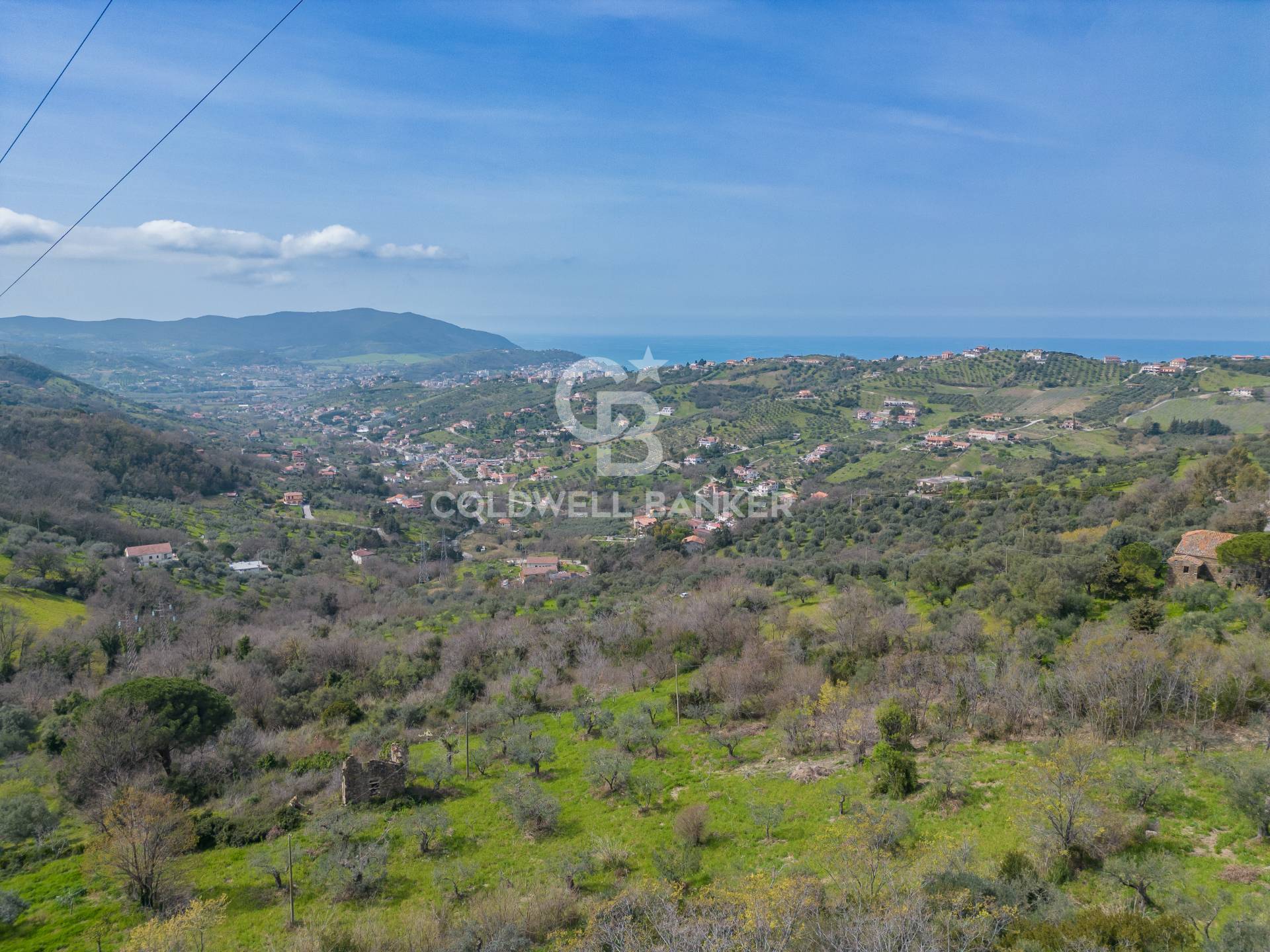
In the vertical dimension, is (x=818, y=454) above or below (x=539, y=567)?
above

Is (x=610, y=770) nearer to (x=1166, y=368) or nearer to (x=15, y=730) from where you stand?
(x=15, y=730)

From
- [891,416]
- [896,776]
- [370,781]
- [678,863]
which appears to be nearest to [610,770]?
[678,863]

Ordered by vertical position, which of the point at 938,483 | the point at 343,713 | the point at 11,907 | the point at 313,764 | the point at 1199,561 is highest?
the point at 1199,561

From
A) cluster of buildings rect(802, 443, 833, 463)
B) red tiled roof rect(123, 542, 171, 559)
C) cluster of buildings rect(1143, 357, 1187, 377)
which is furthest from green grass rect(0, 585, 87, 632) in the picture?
cluster of buildings rect(1143, 357, 1187, 377)

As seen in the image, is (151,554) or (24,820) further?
(151,554)

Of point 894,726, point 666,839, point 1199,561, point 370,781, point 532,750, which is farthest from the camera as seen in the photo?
point 1199,561

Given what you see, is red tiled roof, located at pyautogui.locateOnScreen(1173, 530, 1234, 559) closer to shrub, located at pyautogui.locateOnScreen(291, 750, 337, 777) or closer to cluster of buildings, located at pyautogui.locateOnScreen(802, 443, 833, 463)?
shrub, located at pyautogui.locateOnScreen(291, 750, 337, 777)
